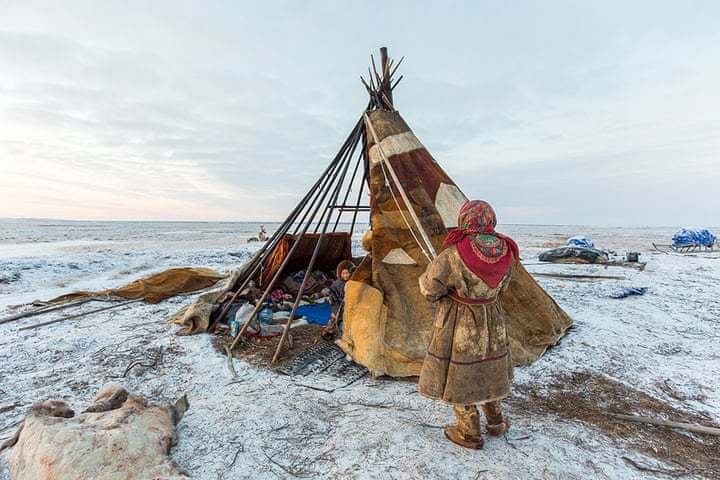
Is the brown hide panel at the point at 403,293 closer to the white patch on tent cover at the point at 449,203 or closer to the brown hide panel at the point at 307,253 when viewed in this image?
the white patch on tent cover at the point at 449,203

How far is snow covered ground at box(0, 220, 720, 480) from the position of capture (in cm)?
257

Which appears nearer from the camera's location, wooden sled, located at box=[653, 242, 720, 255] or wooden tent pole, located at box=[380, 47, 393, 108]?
wooden tent pole, located at box=[380, 47, 393, 108]

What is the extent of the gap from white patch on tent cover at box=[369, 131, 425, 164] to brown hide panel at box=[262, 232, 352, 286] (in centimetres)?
231

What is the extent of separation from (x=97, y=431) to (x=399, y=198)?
384cm

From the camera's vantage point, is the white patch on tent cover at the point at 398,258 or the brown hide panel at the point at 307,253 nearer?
the white patch on tent cover at the point at 398,258

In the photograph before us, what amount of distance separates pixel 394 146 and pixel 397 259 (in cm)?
174

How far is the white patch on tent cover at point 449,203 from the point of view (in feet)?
15.8

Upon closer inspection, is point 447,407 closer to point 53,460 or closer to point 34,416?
point 53,460

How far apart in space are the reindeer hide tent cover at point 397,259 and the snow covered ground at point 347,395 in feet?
1.08

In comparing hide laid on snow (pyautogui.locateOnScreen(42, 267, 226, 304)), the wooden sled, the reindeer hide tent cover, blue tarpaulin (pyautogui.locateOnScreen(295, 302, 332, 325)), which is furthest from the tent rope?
the wooden sled

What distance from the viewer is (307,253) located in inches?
294

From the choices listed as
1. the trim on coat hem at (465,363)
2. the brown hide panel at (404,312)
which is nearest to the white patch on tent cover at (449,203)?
the brown hide panel at (404,312)

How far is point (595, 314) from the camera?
6.52 metres

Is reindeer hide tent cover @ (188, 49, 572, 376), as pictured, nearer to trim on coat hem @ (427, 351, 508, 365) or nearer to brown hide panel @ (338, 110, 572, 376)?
brown hide panel @ (338, 110, 572, 376)
